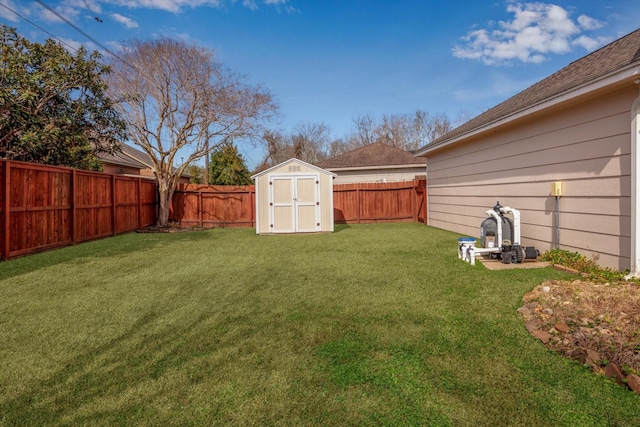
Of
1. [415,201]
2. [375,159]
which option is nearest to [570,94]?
[415,201]

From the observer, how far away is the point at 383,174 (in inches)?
658

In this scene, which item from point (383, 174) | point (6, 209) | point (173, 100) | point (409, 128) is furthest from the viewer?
point (409, 128)

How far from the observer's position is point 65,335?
8.89 ft

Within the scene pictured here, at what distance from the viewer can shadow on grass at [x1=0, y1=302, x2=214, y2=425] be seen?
1.72 meters

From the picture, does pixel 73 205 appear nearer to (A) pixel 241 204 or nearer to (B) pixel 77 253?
(B) pixel 77 253

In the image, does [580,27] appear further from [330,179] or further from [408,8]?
[330,179]

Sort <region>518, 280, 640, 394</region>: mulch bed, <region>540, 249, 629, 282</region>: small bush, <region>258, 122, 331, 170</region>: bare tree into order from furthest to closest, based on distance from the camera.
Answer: <region>258, 122, 331, 170</region>: bare tree < <region>540, 249, 629, 282</region>: small bush < <region>518, 280, 640, 394</region>: mulch bed

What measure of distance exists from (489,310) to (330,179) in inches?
298

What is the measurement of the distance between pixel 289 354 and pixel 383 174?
1509 cm

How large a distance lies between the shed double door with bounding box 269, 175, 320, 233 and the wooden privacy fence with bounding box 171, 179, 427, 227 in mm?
Result: 3151

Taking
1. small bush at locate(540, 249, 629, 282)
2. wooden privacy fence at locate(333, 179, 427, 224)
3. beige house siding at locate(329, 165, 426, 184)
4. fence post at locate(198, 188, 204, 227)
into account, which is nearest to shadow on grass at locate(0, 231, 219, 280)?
fence post at locate(198, 188, 204, 227)

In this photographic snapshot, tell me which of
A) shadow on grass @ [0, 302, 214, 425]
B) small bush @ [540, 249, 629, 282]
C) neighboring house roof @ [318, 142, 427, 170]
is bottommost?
shadow on grass @ [0, 302, 214, 425]

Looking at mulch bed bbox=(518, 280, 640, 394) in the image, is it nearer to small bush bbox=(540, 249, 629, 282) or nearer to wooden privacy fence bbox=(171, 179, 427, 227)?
small bush bbox=(540, 249, 629, 282)

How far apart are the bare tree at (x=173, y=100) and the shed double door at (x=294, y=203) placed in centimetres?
402
